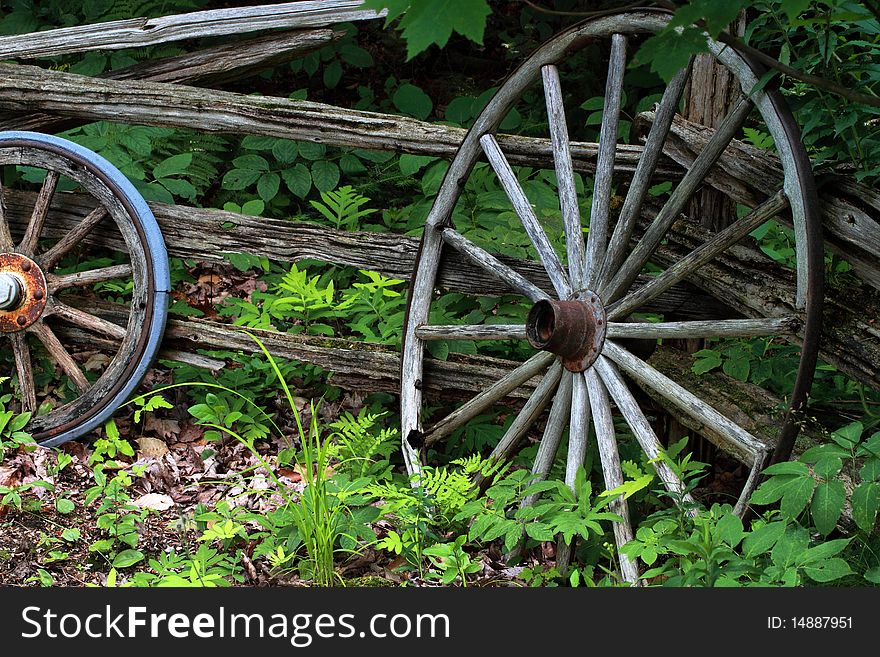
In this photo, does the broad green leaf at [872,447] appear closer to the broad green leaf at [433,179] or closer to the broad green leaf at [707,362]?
the broad green leaf at [707,362]

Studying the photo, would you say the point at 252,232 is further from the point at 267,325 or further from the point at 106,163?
the point at 106,163

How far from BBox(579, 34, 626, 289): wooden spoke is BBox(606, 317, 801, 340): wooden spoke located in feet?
0.85

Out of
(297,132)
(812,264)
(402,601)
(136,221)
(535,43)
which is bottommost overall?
(402,601)

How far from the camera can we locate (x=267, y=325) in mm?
4301

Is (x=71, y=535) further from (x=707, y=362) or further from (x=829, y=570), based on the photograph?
(x=829, y=570)

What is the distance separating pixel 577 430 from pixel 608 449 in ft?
0.45

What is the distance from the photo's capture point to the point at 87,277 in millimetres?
4156

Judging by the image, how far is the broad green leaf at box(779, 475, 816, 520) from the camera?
242 cm

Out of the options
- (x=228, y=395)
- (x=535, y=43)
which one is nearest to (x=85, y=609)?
(x=228, y=395)

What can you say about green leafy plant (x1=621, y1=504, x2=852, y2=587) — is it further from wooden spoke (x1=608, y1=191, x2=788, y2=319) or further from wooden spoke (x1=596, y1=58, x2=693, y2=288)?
wooden spoke (x1=596, y1=58, x2=693, y2=288)

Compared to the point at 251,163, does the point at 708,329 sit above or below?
below

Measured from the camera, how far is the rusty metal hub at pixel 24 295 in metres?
4.14

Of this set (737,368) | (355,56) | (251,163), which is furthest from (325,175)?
(737,368)

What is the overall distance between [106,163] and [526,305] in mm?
1965
